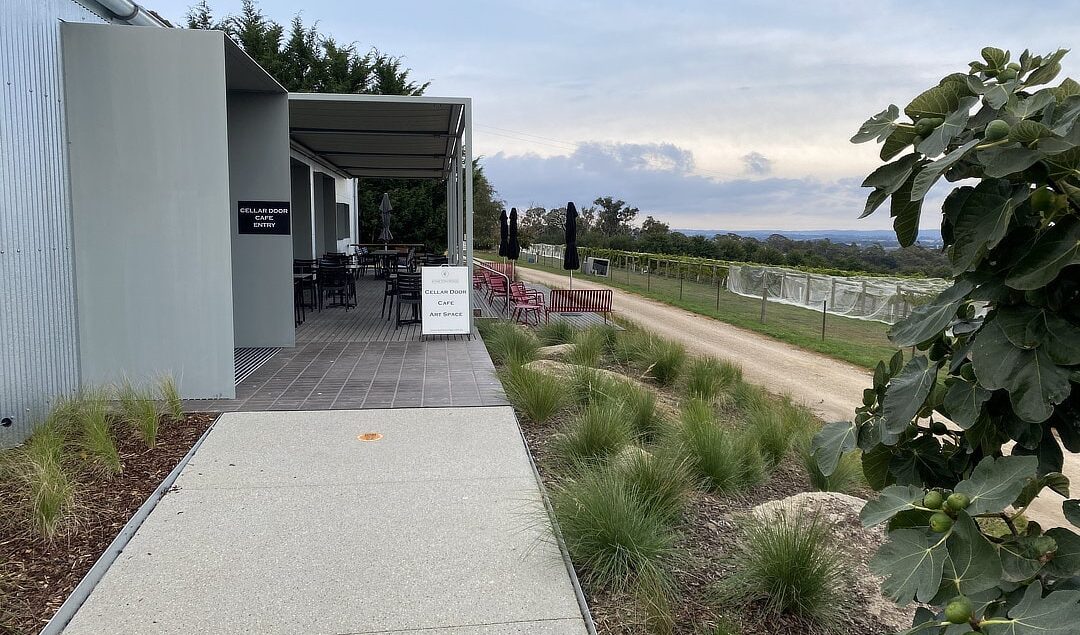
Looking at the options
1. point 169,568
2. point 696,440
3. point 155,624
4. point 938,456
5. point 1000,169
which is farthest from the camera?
point 696,440

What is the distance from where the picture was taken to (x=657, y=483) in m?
4.54

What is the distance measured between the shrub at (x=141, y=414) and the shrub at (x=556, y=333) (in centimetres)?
583

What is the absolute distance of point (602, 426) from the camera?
5.64m

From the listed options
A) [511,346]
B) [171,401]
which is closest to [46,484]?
[171,401]

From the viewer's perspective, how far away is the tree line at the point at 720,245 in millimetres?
38938

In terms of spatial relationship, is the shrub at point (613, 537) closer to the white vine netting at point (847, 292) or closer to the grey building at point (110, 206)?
the grey building at point (110, 206)

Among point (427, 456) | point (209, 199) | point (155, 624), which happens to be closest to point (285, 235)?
point (209, 199)

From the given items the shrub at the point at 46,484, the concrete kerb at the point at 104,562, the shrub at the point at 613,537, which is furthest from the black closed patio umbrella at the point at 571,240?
the shrub at the point at 613,537

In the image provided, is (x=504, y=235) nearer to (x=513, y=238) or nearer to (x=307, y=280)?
(x=513, y=238)

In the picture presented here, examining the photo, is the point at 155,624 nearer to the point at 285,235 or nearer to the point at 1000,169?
the point at 1000,169

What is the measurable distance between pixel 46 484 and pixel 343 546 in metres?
1.62

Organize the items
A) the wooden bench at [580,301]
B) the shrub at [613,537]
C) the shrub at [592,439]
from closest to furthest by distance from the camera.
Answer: the shrub at [613,537]
the shrub at [592,439]
the wooden bench at [580,301]

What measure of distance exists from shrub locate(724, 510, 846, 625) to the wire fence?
5510 millimetres

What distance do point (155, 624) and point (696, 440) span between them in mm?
3370
